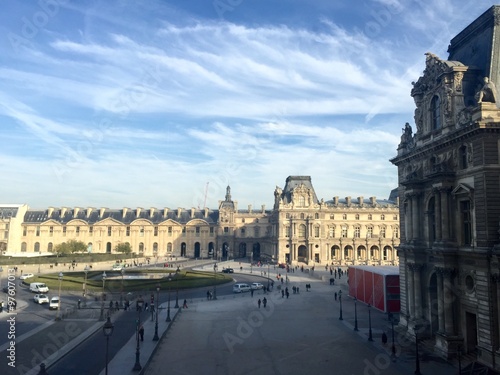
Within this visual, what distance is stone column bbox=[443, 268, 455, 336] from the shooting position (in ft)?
89.1

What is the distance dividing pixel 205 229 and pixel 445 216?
106m

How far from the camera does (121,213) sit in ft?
431

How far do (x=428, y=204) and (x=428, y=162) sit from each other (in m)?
3.20

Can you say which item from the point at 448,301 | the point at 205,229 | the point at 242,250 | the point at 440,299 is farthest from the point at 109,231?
the point at 448,301

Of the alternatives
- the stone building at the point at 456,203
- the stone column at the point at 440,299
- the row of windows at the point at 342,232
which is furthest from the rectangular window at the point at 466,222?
the row of windows at the point at 342,232

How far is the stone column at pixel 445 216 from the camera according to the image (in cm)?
2795

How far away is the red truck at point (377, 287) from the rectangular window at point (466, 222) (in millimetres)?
15711

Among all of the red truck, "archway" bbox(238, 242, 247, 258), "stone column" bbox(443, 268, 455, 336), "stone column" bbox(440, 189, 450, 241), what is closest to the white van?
the red truck

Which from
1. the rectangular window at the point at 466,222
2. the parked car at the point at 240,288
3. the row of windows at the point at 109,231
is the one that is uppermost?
the rectangular window at the point at 466,222

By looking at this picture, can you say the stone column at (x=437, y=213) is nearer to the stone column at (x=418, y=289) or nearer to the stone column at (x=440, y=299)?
the stone column at (x=440, y=299)

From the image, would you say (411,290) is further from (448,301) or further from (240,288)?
(240,288)

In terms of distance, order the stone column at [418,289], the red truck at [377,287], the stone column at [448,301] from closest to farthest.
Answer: the stone column at [448,301]
the stone column at [418,289]
the red truck at [377,287]

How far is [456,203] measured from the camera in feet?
91.9

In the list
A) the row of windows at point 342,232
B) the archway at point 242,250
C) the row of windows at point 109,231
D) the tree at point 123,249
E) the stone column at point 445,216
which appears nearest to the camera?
the stone column at point 445,216
